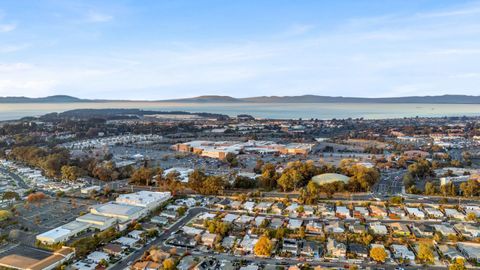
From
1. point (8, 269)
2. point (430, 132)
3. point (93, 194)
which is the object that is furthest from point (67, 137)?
point (430, 132)

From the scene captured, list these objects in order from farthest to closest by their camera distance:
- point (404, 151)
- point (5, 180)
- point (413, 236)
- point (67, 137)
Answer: point (67, 137)
point (404, 151)
point (5, 180)
point (413, 236)

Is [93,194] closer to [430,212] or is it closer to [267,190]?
[267,190]

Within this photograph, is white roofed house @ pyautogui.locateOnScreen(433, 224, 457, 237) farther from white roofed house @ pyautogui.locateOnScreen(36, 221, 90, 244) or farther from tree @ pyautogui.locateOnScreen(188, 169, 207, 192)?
white roofed house @ pyautogui.locateOnScreen(36, 221, 90, 244)

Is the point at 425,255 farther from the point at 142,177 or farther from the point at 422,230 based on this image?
the point at 142,177

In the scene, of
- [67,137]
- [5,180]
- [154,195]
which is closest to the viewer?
[154,195]

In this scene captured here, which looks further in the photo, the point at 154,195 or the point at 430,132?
the point at 430,132
